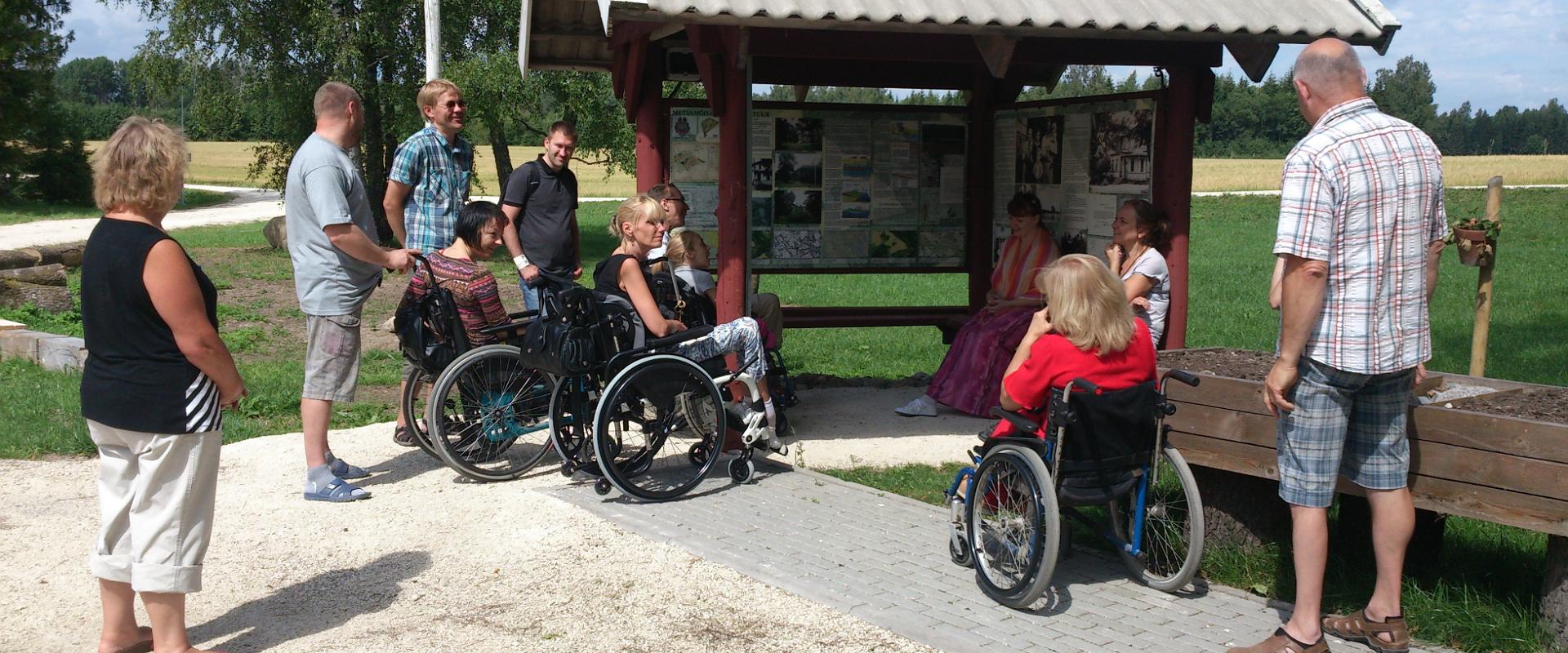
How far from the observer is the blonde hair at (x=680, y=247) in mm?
7191

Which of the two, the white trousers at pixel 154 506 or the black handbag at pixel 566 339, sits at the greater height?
the black handbag at pixel 566 339

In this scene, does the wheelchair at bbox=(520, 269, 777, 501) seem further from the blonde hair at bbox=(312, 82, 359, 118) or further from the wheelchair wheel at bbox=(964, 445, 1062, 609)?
the wheelchair wheel at bbox=(964, 445, 1062, 609)

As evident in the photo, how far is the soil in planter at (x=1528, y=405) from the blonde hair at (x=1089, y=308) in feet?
3.82

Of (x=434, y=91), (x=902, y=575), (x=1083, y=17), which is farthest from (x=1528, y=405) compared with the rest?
(x=434, y=91)

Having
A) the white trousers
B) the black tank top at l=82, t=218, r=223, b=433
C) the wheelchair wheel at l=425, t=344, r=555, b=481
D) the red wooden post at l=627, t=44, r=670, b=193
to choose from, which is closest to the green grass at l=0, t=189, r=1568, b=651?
the wheelchair wheel at l=425, t=344, r=555, b=481

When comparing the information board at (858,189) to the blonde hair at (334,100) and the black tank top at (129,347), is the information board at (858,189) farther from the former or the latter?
the black tank top at (129,347)

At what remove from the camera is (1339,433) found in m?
3.90

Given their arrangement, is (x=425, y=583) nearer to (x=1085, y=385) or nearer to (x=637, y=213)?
(x=637, y=213)

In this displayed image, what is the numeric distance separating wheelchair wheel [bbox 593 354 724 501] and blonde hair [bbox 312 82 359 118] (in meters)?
1.72

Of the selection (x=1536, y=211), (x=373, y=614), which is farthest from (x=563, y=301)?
(x=1536, y=211)

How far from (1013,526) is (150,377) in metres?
2.80

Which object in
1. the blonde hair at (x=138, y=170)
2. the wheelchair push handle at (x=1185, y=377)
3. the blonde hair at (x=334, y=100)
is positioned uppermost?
the blonde hair at (x=334, y=100)

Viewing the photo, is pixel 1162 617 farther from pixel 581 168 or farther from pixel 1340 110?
pixel 581 168

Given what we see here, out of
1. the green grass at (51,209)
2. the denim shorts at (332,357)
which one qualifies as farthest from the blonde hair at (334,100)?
the green grass at (51,209)
